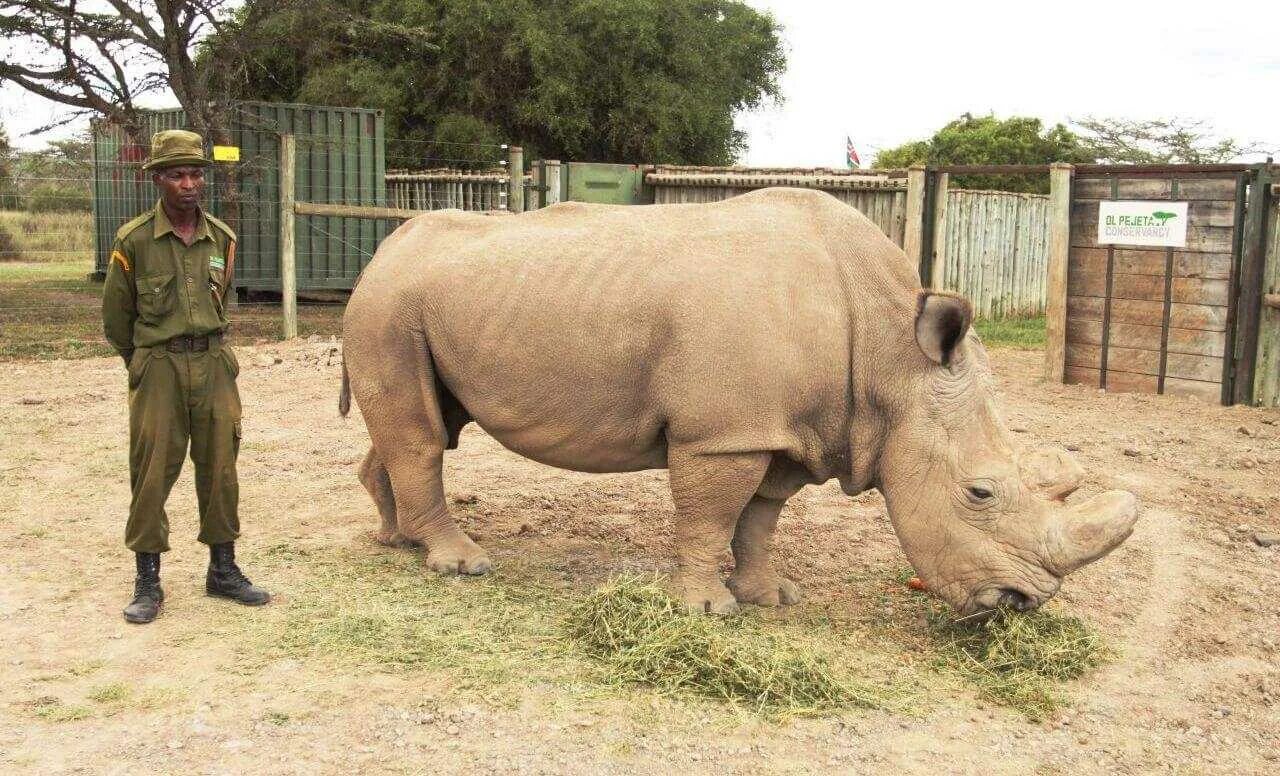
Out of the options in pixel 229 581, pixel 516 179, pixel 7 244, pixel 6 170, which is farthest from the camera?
pixel 7 244

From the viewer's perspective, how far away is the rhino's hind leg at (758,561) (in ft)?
20.2

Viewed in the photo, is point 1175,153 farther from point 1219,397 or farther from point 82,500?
point 82,500

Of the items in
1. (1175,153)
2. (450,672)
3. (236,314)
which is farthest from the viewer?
(1175,153)

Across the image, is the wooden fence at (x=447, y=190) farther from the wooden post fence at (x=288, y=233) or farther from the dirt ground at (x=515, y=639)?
the dirt ground at (x=515, y=639)

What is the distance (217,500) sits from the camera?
5.80 metres

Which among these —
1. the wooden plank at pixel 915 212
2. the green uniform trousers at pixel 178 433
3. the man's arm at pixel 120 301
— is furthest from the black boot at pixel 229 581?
the wooden plank at pixel 915 212

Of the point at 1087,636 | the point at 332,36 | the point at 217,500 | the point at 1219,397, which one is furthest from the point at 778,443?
the point at 332,36

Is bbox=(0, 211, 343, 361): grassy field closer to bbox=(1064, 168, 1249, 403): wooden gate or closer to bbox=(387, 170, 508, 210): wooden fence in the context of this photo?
bbox=(387, 170, 508, 210): wooden fence

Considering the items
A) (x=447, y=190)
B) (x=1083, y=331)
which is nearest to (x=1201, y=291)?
(x=1083, y=331)

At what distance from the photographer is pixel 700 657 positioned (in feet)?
16.8

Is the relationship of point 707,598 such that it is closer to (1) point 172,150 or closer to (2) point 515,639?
(2) point 515,639

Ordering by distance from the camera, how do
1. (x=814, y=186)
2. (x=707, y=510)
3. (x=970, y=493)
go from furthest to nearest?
1. (x=814, y=186)
2. (x=707, y=510)
3. (x=970, y=493)

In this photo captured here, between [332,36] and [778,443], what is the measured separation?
19294mm

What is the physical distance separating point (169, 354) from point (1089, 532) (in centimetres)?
401
